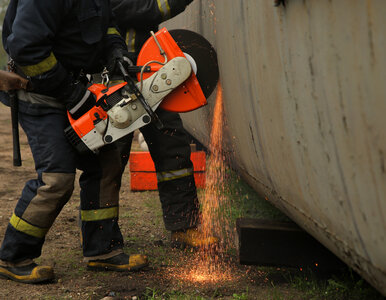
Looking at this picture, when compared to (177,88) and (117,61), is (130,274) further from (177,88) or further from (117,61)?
(117,61)

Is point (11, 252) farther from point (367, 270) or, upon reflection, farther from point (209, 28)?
point (367, 270)

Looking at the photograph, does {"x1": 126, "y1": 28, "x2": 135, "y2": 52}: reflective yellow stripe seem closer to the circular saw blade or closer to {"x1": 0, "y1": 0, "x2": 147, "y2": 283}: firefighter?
{"x1": 0, "y1": 0, "x2": 147, "y2": 283}: firefighter

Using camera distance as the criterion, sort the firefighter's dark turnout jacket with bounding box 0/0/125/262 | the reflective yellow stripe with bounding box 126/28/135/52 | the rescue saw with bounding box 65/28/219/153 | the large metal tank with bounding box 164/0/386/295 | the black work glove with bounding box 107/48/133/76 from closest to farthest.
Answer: the large metal tank with bounding box 164/0/386/295, the firefighter's dark turnout jacket with bounding box 0/0/125/262, the rescue saw with bounding box 65/28/219/153, the black work glove with bounding box 107/48/133/76, the reflective yellow stripe with bounding box 126/28/135/52

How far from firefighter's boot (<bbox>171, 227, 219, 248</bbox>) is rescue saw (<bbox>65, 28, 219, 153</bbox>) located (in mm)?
906

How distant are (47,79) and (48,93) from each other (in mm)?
114

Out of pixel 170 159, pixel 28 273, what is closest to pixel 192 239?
pixel 170 159

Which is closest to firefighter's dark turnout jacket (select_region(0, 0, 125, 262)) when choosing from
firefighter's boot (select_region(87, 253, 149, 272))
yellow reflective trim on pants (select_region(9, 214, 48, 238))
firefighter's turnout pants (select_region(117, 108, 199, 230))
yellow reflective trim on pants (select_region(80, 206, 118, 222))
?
yellow reflective trim on pants (select_region(9, 214, 48, 238))

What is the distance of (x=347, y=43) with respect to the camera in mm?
1125

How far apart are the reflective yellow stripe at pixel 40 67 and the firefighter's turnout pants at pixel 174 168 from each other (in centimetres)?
81

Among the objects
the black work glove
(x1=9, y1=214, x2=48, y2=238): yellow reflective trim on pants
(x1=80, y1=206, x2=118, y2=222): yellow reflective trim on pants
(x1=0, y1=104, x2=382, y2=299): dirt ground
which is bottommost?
(x1=0, y1=104, x2=382, y2=299): dirt ground

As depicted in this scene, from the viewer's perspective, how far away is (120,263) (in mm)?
2762

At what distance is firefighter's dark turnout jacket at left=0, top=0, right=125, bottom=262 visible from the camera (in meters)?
2.23

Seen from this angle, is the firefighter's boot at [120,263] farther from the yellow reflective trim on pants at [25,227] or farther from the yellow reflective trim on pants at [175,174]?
the yellow reflective trim on pants at [175,174]

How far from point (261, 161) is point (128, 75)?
2.63ft
